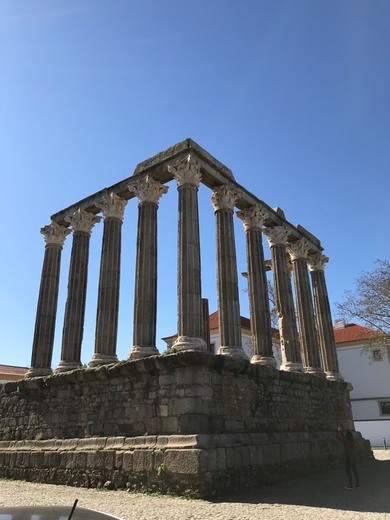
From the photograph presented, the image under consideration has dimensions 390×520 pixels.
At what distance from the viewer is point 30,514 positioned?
3.42m

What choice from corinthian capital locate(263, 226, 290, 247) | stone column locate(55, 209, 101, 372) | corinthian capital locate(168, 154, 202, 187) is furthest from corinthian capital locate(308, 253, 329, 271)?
stone column locate(55, 209, 101, 372)

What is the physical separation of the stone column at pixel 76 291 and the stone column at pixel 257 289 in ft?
19.5

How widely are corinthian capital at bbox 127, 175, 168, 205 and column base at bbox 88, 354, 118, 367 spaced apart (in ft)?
16.9

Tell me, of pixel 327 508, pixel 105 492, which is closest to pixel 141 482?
pixel 105 492

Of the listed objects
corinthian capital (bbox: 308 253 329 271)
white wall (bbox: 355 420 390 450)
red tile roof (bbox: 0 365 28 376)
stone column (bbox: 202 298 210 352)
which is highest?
corinthian capital (bbox: 308 253 329 271)

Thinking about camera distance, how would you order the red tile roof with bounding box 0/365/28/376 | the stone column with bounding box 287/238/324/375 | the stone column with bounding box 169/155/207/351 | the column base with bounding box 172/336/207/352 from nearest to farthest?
the column base with bounding box 172/336/207/352, the stone column with bounding box 169/155/207/351, the stone column with bounding box 287/238/324/375, the red tile roof with bounding box 0/365/28/376

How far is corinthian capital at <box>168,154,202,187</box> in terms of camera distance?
13359 millimetres

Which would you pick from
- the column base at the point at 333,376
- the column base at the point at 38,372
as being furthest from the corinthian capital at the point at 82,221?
the column base at the point at 333,376

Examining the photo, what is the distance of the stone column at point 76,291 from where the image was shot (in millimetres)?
14812

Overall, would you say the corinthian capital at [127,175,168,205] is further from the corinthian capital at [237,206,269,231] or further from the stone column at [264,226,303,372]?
the stone column at [264,226,303,372]

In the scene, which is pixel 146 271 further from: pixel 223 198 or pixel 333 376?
pixel 333 376

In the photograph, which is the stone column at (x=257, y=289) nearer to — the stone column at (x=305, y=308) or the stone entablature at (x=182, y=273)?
the stone entablature at (x=182, y=273)

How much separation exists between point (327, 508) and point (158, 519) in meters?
3.22

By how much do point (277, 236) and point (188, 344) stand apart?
26.1ft
